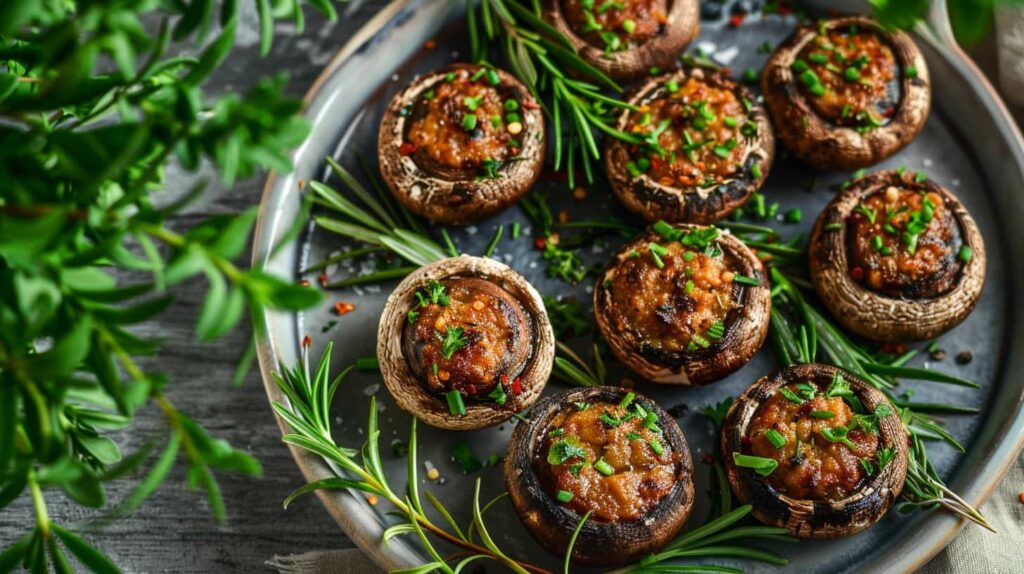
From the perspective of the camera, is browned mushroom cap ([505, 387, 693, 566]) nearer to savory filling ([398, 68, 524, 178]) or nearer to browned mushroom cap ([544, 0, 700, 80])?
savory filling ([398, 68, 524, 178])

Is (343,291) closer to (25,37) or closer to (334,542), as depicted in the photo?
(334,542)

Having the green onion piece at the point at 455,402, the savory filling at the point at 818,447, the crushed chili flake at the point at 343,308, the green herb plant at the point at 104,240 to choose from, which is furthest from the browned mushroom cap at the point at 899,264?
the green herb plant at the point at 104,240

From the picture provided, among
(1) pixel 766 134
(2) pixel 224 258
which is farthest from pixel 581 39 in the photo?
(2) pixel 224 258

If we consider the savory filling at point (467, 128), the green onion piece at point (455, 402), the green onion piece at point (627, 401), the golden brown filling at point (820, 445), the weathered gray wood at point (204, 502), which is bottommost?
the weathered gray wood at point (204, 502)

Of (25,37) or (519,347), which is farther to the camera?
(519,347)

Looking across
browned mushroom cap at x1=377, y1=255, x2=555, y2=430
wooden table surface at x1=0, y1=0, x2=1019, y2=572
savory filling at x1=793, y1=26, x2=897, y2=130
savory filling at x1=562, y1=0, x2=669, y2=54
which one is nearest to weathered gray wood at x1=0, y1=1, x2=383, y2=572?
wooden table surface at x1=0, y1=0, x2=1019, y2=572

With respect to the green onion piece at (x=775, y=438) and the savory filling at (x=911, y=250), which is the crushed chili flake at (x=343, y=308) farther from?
the savory filling at (x=911, y=250)
